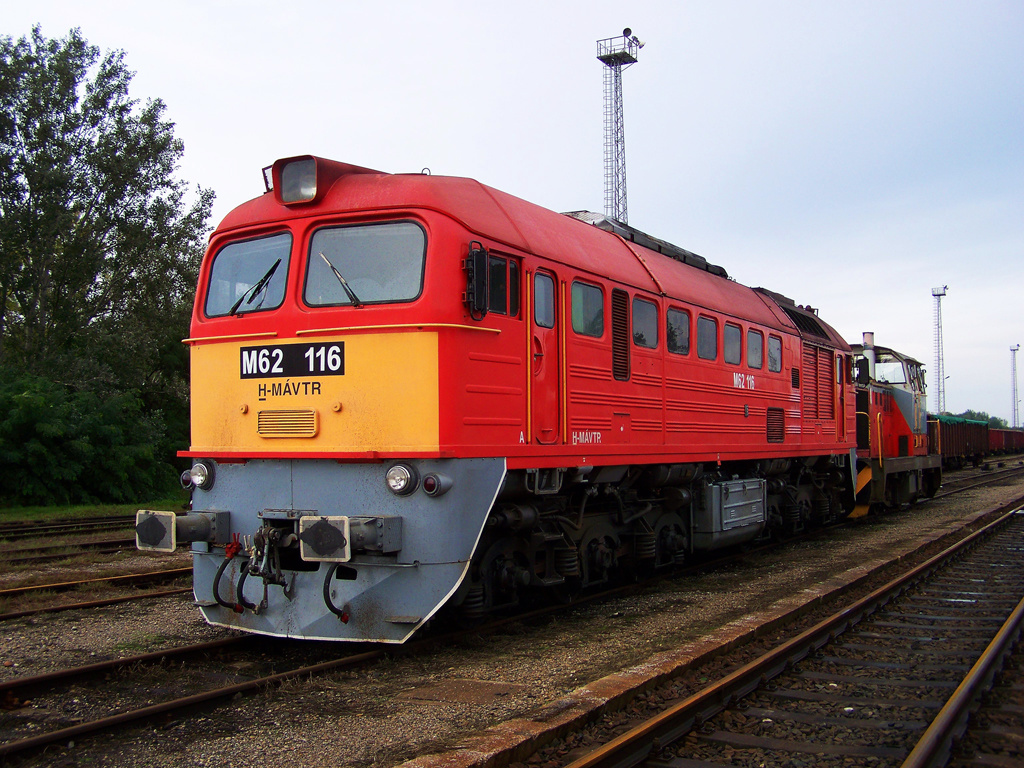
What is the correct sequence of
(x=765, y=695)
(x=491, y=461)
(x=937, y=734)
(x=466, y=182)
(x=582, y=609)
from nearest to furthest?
1. (x=937, y=734)
2. (x=765, y=695)
3. (x=491, y=461)
4. (x=466, y=182)
5. (x=582, y=609)

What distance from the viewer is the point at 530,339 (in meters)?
7.24

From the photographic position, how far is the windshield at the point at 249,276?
7066mm

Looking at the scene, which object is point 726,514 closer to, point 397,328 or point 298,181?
point 397,328

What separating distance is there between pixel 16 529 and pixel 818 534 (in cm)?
1391

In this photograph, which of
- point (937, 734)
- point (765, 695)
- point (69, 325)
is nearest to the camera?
point (937, 734)

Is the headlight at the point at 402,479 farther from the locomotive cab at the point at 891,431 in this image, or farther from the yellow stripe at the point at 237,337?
the locomotive cab at the point at 891,431

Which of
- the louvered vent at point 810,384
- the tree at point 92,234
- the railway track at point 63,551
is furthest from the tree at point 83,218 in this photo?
the louvered vent at point 810,384

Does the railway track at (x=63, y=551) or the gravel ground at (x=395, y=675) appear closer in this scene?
the gravel ground at (x=395, y=675)

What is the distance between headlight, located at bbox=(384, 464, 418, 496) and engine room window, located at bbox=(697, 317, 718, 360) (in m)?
5.01

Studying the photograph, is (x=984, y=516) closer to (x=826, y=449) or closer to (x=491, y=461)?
(x=826, y=449)

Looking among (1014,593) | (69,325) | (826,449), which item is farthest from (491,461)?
(69,325)

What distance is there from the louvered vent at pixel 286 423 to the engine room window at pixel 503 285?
5.36ft

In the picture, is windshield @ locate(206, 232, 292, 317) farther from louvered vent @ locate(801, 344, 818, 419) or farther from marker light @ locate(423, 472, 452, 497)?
louvered vent @ locate(801, 344, 818, 419)

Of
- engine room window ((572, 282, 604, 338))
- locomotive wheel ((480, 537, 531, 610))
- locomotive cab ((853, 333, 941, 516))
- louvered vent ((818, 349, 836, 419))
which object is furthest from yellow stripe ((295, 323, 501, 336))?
locomotive cab ((853, 333, 941, 516))
